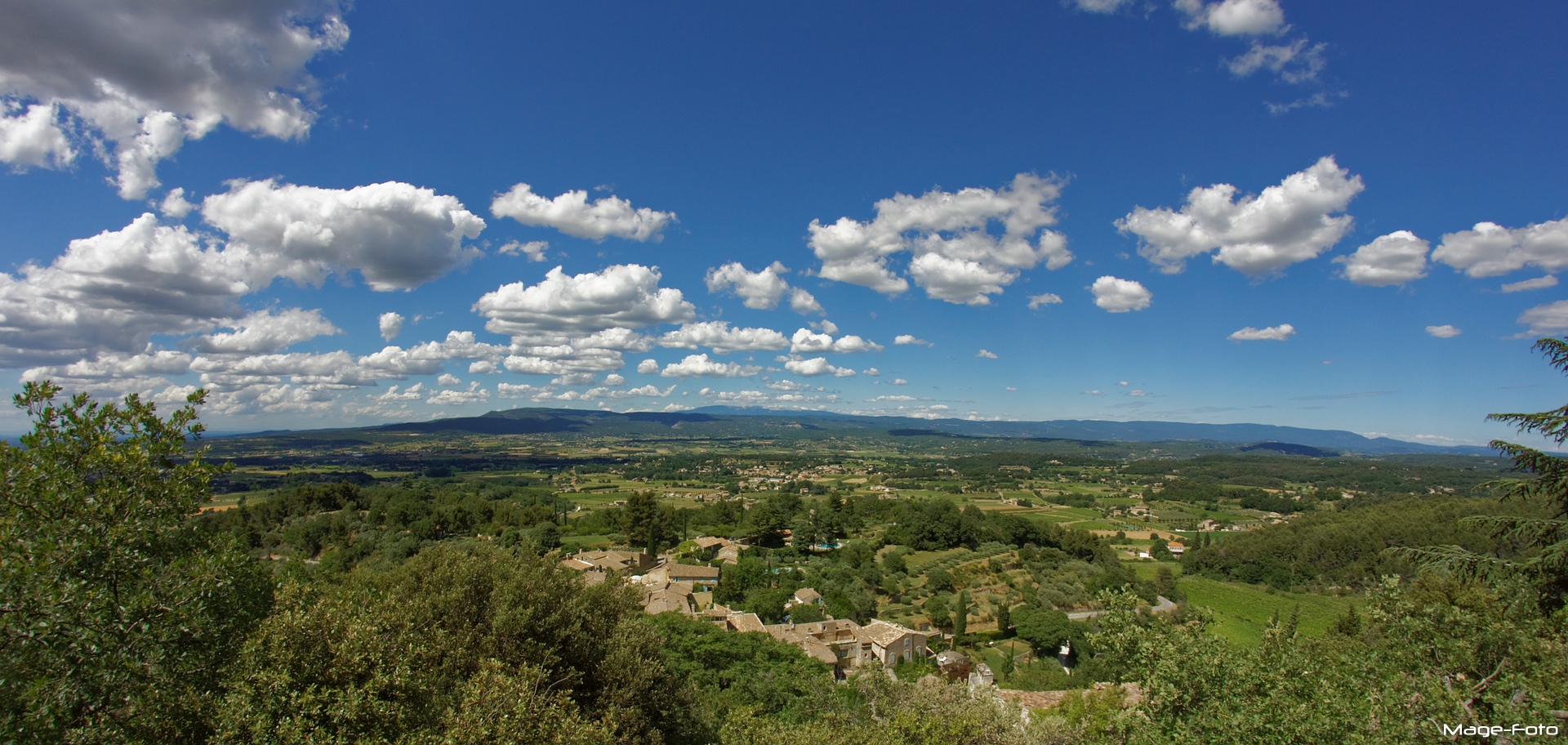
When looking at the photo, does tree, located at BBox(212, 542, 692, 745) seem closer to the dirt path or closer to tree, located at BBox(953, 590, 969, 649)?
tree, located at BBox(953, 590, 969, 649)

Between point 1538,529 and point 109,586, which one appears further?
point 1538,529

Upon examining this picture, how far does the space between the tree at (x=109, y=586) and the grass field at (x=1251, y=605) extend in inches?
1748

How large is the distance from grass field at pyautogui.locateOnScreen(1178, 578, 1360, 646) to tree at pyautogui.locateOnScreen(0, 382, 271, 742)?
146ft

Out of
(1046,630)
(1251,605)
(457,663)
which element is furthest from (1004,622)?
(457,663)

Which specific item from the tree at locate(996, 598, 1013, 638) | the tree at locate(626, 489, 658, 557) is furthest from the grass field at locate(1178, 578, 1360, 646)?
the tree at locate(626, 489, 658, 557)

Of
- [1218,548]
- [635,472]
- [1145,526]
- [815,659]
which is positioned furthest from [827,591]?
[635,472]

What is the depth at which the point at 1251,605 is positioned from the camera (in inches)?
1849

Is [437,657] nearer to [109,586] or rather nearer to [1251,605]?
[109,586]

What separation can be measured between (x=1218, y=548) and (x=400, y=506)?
79328mm

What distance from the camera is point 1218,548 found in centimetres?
6334

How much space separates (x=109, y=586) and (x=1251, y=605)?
61.7 m

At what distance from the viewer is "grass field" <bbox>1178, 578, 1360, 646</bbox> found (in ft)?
126

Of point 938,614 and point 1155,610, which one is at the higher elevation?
point 1155,610

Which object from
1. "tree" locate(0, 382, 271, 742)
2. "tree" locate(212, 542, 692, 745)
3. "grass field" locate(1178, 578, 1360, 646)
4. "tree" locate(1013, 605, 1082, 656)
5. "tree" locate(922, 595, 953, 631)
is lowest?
"grass field" locate(1178, 578, 1360, 646)
